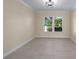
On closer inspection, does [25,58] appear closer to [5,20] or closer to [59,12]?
[5,20]

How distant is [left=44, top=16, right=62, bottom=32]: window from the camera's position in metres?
12.6

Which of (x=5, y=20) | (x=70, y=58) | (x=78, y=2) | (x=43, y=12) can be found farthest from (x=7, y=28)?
(x=43, y=12)

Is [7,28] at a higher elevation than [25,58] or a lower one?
higher

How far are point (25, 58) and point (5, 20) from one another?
1.63m

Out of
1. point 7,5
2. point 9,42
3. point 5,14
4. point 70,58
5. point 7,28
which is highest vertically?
point 7,5

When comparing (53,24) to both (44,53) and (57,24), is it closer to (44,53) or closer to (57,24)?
(57,24)

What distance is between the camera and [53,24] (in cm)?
1261

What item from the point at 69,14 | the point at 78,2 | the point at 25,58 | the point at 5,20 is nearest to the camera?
the point at 78,2

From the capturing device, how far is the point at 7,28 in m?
5.31

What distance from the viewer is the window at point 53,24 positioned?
1263cm

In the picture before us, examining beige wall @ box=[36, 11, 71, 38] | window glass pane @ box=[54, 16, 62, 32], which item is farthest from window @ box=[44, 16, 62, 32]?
beige wall @ box=[36, 11, 71, 38]

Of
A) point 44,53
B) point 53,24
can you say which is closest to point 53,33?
point 53,24

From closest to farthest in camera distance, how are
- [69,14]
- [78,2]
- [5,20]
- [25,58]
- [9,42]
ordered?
[78,2] < [25,58] < [5,20] < [9,42] < [69,14]

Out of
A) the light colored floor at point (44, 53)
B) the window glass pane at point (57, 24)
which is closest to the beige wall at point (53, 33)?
the window glass pane at point (57, 24)
